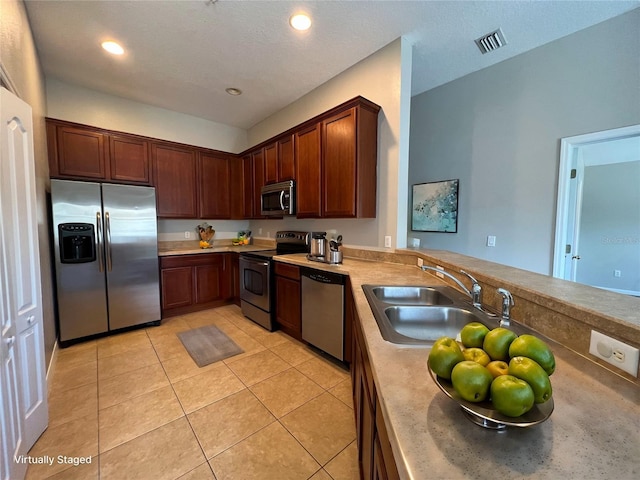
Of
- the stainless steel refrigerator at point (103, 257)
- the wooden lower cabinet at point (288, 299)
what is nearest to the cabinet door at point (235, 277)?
the stainless steel refrigerator at point (103, 257)

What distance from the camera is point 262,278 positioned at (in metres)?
3.07

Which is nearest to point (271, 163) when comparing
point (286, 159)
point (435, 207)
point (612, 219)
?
point (286, 159)

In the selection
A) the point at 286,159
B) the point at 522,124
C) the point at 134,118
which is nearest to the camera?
the point at 522,124

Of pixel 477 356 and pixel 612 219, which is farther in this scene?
pixel 612 219

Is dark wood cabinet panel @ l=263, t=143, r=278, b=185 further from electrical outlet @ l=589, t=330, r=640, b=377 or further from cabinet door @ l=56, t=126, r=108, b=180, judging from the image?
electrical outlet @ l=589, t=330, r=640, b=377

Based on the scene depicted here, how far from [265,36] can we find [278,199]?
1.66m

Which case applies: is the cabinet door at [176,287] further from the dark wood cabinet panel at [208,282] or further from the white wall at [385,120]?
the white wall at [385,120]

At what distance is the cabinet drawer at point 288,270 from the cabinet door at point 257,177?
1237mm

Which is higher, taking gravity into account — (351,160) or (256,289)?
(351,160)

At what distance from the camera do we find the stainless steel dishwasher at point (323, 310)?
2207mm

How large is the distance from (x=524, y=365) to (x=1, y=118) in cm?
229

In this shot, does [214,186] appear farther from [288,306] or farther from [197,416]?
[197,416]

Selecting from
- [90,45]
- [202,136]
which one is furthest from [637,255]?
[90,45]

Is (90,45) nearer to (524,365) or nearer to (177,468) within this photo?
(177,468)
